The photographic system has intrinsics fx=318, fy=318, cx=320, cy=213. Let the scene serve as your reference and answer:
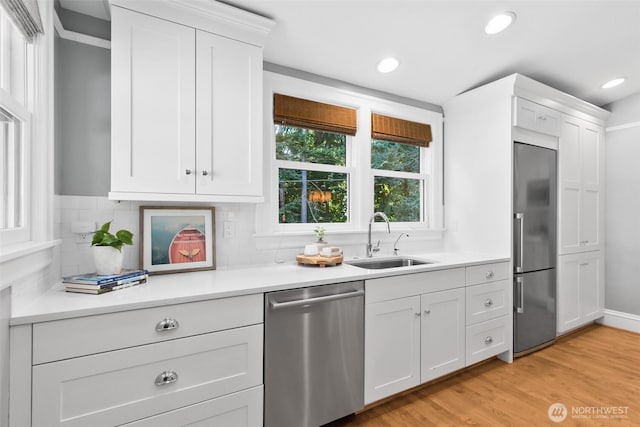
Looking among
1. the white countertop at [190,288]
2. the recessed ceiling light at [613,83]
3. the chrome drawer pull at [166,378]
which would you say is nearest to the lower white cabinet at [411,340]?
the white countertop at [190,288]

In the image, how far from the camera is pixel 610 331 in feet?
11.3

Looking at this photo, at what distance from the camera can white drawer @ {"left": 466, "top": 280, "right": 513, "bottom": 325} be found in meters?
2.42

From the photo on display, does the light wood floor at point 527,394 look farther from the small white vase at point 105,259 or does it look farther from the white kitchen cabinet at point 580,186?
the small white vase at point 105,259

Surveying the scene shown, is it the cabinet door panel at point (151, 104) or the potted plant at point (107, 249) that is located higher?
the cabinet door panel at point (151, 104)

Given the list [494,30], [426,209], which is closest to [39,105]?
[494,30]

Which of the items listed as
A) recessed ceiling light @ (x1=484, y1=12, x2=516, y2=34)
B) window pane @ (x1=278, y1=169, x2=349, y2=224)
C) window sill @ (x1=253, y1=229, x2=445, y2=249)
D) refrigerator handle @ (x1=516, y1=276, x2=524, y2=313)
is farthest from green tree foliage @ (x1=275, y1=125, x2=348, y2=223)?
refrigerator handle @ (x1=516, y1=276, x2=524, y2=313)

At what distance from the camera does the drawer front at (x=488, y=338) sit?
241 cm

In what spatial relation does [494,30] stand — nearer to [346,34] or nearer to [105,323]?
[346,34]

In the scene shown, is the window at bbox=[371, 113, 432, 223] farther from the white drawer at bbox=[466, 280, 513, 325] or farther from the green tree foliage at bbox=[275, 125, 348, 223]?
the white drawer at bbox=[466, 280, 513, 325]

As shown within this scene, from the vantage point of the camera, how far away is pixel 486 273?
2.51m

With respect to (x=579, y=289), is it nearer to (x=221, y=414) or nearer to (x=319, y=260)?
(x=319, y=260)

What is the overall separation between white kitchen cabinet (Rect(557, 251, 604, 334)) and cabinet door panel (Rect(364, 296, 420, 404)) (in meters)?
1.91

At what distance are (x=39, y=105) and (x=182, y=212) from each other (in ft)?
2.71

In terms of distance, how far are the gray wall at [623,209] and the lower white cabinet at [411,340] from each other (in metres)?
2.58
